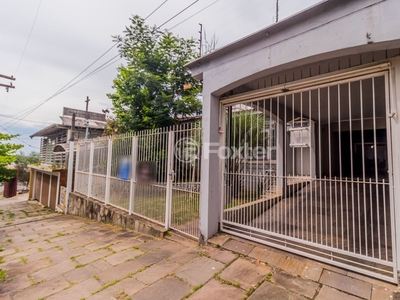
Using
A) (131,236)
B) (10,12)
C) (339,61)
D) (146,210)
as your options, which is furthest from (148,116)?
(339,61)

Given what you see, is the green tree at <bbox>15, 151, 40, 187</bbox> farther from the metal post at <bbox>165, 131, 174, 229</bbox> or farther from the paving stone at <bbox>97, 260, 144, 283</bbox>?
the paving stone at <bbox>97, 260, 144, 283</bbox>

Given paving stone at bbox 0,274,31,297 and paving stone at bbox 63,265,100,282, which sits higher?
paving stone at bbox 63,265,100,282

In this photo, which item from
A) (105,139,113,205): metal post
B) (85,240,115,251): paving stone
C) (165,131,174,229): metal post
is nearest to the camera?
(85,240,115,251): paving stone

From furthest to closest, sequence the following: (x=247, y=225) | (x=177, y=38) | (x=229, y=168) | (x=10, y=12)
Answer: (x=177, y=38), (x=10, y=12), (x=229, y=168), (x=247, y=225)

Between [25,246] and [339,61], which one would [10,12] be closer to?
[25,246]

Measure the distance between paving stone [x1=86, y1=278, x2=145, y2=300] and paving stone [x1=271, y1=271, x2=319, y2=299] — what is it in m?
1.65

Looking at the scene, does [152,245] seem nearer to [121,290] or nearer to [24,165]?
[121,290]

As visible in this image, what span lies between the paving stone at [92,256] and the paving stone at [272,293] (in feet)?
8.36

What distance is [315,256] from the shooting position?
264 centimetres

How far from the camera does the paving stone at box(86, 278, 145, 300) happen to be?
2.24m

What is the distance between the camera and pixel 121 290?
235 cm

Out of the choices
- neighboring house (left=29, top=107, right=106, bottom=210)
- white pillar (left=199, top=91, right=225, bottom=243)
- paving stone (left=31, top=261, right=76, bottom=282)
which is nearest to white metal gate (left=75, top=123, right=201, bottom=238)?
white pillar (left=199, top=91, right=225, bottom=243)

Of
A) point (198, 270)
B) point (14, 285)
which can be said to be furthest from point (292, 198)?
point (14, 285)

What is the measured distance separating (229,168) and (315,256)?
6.06 feet
